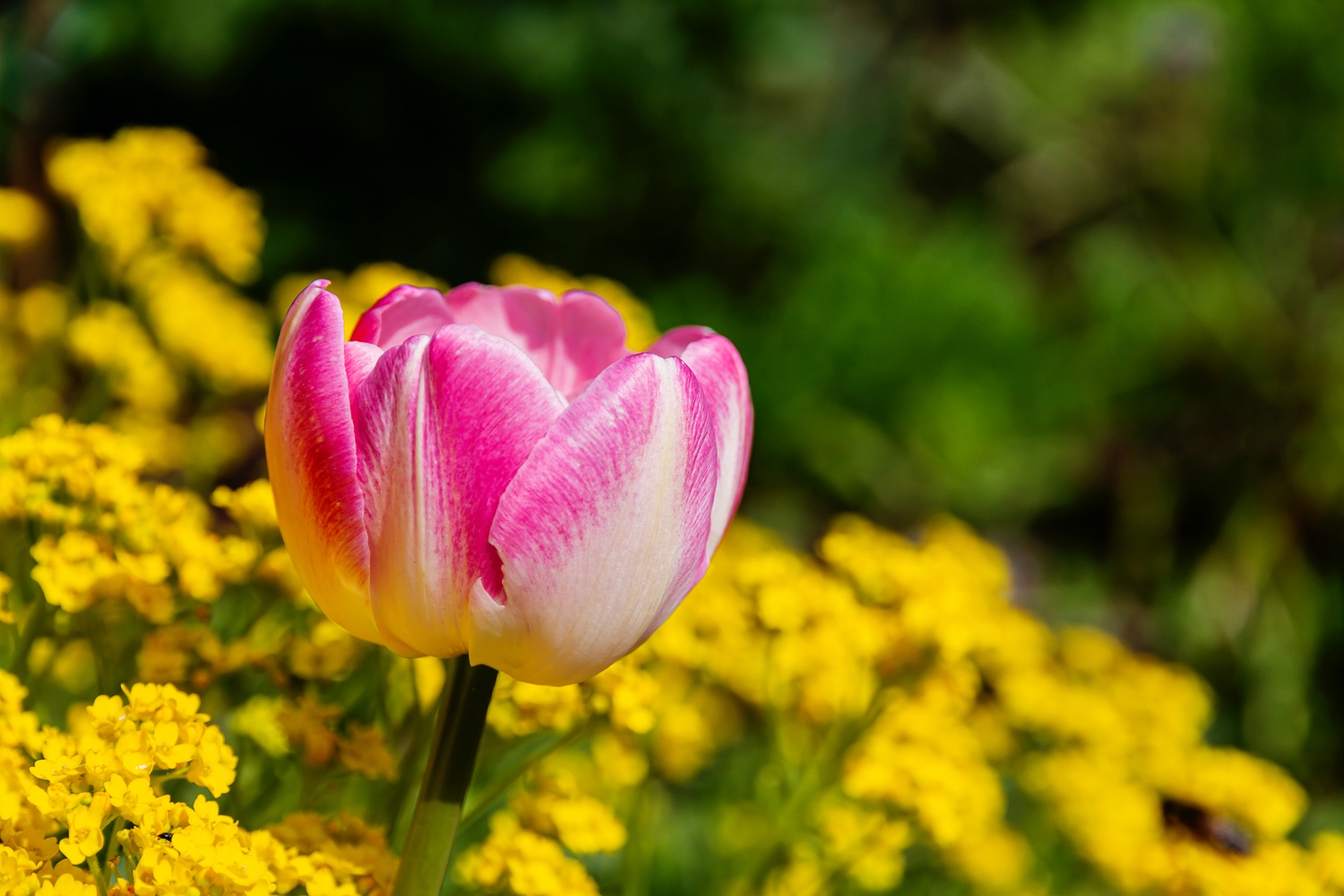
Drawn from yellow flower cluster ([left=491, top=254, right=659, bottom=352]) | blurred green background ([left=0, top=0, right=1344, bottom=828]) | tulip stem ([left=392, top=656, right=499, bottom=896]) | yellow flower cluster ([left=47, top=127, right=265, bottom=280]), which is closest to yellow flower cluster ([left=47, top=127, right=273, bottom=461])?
yellow flower cluster ([left=47, top=127, right=265, bottom=280])

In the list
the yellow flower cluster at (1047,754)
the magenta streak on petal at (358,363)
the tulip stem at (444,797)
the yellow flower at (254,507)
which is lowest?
the yellow flower cluster at (1047,754)

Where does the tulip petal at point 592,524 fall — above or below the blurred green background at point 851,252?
above

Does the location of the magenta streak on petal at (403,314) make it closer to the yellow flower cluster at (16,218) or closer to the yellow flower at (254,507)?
the yellow flower at (254,507)

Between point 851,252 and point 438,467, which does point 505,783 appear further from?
point 851,252

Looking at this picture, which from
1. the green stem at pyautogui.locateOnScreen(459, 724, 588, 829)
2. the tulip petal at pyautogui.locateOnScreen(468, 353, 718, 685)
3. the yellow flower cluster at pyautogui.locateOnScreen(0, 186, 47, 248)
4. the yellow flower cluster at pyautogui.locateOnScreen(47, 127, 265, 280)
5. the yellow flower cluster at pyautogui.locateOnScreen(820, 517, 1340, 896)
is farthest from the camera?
the yellow flower cluster at pyautogui.locateOnScreen(0, 186, 47, 248)

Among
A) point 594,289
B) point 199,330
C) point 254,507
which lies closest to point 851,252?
point 594,289

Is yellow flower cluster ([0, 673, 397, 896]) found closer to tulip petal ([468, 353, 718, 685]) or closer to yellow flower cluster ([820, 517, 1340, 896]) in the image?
tulip petal ([468, 353, 718, 685])

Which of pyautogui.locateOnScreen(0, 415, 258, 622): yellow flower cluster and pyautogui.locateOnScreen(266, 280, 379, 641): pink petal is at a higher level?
pyautogui.locateOnScreen(266, 280, 379, 641): pink petal

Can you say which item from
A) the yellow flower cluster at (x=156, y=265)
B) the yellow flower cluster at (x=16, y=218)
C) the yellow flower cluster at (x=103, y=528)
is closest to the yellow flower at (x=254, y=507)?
the yellow flower cluster at (x=103, y=528)
